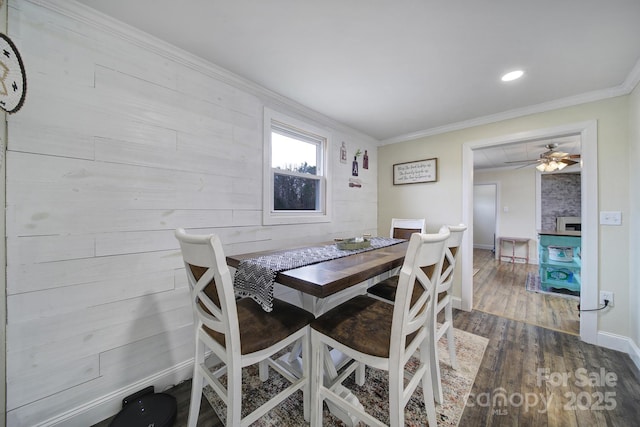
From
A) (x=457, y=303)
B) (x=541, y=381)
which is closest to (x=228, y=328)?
(x=541, y=381)

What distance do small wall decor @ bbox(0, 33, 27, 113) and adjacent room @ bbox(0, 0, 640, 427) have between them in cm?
1

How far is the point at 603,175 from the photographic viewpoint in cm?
206

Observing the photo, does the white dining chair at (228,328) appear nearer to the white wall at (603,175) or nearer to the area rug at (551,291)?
the white wall at (603,175)

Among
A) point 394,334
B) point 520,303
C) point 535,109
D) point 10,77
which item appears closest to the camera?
point 10,77

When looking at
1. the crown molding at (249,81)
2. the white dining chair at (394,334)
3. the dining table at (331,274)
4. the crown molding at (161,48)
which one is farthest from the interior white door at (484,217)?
the white dining chair at (394,334)

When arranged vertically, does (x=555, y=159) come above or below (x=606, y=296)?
above

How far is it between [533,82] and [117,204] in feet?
10.6

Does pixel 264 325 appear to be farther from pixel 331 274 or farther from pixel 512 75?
pixel 512 75

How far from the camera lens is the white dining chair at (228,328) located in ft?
3.14

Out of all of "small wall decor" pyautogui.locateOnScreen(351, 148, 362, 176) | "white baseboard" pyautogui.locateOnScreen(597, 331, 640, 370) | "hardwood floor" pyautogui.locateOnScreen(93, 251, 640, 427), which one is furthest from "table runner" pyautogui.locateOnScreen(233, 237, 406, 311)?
"white baseboard" pyautogui.locateOnScreen(597, 331, 640, 370)

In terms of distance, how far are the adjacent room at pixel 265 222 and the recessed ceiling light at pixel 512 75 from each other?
0.07 ft

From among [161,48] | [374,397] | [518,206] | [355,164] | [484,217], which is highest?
[161,48]

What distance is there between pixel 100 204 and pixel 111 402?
114 centimetres

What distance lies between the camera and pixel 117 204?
4.45ft
